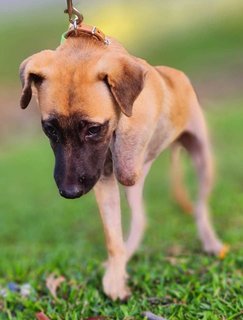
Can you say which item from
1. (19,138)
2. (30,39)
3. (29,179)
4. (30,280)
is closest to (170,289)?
(30,280)

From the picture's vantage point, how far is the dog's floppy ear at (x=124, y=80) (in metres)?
3.48

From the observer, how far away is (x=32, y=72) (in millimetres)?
3521

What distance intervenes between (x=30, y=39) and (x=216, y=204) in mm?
22383

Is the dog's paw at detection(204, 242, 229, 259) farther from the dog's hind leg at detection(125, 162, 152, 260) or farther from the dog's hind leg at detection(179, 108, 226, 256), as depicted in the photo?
the dog's hind leg at detection(125, 162, 152, 260)

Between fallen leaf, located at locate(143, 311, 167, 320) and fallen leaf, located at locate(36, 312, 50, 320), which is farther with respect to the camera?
fallen leaf, located at locate(36, 312, 50, 320)

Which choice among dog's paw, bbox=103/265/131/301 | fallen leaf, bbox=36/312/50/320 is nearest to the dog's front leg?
dog's paw, bbox=103/265/131/301

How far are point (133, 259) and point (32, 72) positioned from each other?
7.76 ft

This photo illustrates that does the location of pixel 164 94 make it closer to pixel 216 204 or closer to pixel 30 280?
pixel 30 280

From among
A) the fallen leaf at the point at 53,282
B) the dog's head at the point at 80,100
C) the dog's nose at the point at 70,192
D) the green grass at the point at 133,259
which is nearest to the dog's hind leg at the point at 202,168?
the green grass at the point at 133,259

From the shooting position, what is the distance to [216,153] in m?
11.3

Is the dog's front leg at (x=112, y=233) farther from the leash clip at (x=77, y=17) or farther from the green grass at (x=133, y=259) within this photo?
the leash clip at (x=77, y=17)

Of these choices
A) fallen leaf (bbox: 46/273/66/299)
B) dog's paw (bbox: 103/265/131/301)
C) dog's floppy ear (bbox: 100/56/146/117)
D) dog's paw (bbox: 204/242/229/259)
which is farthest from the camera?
dog's paw (bbox: 204/242/229/259)

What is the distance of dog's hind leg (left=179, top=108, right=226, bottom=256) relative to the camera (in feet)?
17.2

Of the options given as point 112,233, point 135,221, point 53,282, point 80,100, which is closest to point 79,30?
point 80,100
